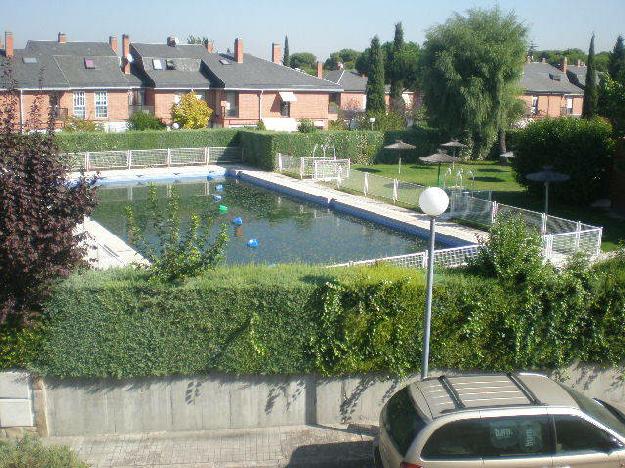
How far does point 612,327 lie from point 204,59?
44398 millimetres

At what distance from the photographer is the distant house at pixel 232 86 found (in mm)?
47062

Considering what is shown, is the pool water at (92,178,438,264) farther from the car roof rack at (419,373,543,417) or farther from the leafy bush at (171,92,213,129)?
the leafy bush at (171,92,213,129)

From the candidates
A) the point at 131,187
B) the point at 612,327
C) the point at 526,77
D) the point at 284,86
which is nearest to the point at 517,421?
the point at 612,327

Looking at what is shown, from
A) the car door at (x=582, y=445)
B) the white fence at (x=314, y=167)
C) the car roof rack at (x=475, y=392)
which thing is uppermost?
the white fence at (x=314, y=167)

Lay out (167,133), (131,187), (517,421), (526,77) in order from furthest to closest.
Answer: (526,77)
(167,133)
(131,187)
(517,421)

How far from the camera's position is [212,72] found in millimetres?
48000

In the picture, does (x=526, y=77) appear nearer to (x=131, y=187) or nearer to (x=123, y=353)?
(x=131, y=187)

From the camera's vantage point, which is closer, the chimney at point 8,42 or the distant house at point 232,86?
the chimney at point 8,42

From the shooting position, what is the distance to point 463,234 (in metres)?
20.4

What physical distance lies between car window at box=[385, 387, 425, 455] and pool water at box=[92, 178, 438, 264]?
10384mm

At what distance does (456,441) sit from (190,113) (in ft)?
124

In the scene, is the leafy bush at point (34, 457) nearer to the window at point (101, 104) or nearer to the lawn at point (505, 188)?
the lawn at point (505, 188)

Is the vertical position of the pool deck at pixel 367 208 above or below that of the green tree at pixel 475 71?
below

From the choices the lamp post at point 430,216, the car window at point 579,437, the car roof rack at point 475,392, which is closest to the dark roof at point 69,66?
the lamp post at point 430,216
